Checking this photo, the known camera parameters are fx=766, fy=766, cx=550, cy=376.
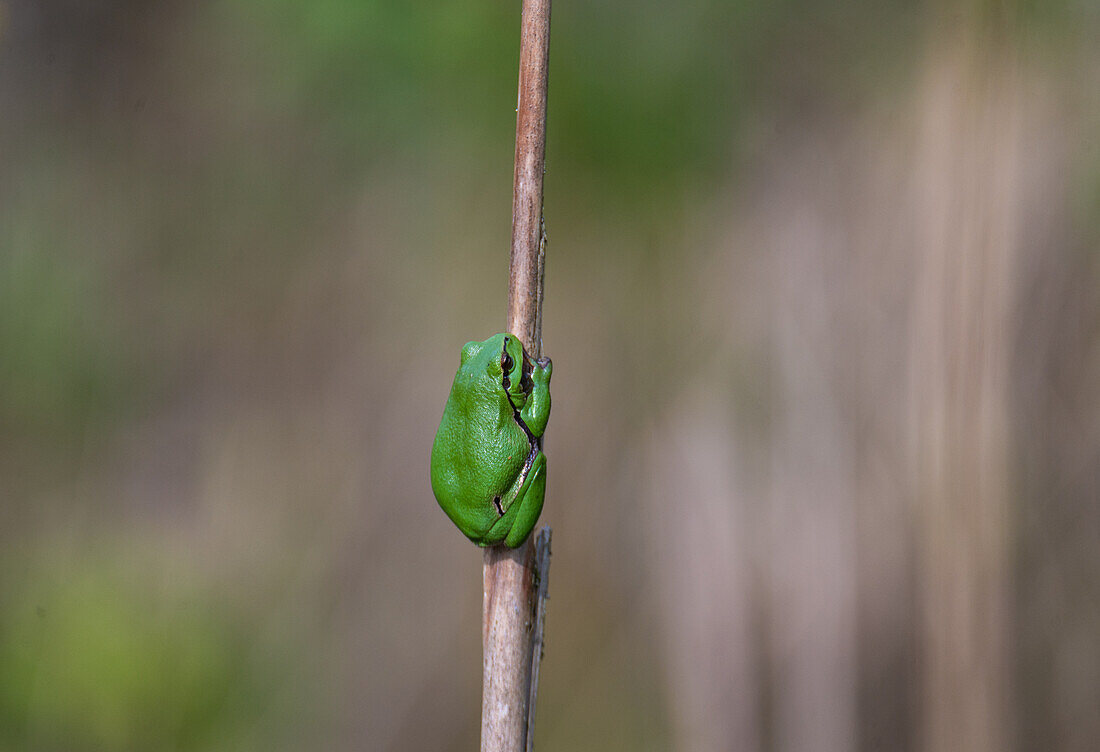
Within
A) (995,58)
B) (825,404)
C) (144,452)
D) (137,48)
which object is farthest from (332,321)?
(995,58)

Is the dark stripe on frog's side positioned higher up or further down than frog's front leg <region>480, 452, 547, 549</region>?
higher up

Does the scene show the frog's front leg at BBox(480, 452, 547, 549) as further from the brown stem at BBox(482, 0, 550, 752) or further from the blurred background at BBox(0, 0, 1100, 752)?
the blurred background at BBox(0, 0, 1100, 752)

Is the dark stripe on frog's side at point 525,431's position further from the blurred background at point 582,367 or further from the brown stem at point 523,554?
the blurred background at point 582,367

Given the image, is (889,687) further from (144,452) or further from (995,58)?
(144,452)

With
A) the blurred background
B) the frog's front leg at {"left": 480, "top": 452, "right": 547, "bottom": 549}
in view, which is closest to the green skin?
the frog's front leg at {"left": 480, "top": 452, "right": 547, "bottom": 549}

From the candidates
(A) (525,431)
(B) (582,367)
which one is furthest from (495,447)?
(B) (582,367)

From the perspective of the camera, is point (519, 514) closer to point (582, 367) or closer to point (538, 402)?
point (538, 402)

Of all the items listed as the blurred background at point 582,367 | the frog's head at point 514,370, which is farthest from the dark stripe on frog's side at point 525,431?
the blurred background at point 582,367
